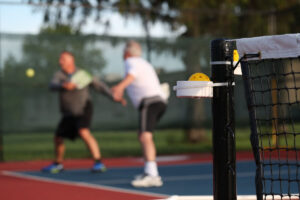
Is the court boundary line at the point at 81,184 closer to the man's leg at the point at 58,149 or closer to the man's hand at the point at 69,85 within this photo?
the man's leg at the point at 58,149

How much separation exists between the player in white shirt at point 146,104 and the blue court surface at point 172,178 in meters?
0.18

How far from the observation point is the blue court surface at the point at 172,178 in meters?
7.32

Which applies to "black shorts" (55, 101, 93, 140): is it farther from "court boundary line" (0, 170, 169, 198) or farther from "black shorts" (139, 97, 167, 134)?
"black shorts" (139, 97, 167, 134)

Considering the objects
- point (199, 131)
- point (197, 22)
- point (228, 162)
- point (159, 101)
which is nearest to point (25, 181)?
point (159, 101)

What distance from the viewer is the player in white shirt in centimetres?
766

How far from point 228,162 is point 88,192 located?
349 cm

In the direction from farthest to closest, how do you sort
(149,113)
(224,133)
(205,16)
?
(205,16) < (149,113) < (224,133)

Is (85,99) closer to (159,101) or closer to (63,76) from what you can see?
(63,76)

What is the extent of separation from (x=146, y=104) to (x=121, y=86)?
569 millimetres

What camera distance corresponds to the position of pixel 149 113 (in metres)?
7.83

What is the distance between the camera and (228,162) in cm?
406

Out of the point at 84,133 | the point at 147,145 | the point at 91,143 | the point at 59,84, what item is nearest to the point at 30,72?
the point at 59,84

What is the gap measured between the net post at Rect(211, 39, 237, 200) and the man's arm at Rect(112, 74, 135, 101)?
3232mm

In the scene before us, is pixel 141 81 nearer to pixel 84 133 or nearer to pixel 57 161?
pixel 84 133
